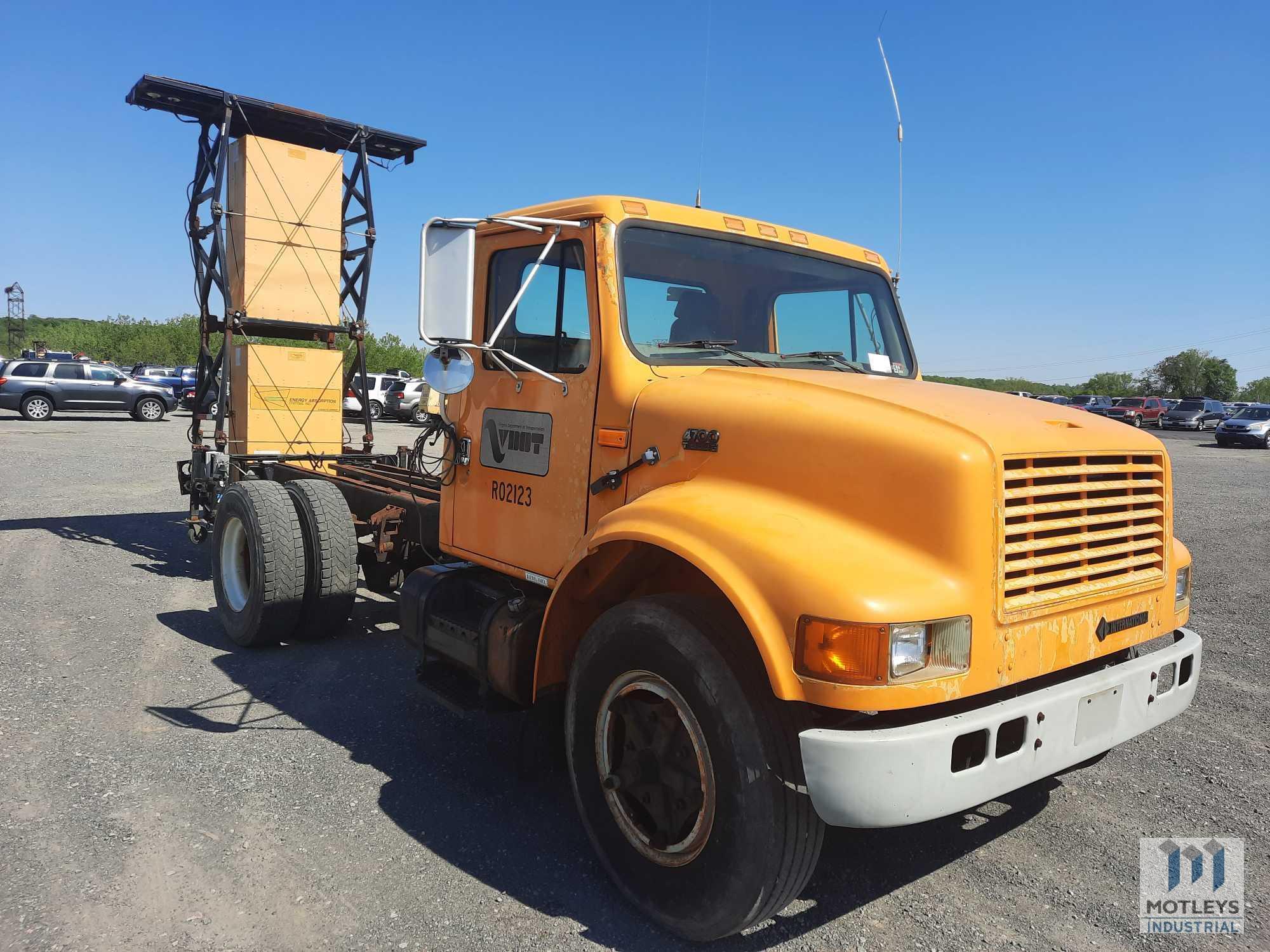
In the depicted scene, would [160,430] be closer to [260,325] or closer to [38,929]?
[260,325]

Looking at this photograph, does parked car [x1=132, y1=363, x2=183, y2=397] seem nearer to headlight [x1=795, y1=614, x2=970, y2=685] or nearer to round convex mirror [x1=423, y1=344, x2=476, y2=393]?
round convex mirror [x1=423, y1=344, x2=476, y2=393]

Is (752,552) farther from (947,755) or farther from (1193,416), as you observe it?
(1193,416)

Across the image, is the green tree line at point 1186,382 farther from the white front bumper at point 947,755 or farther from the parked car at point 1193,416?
the white front bumper at point 947,755

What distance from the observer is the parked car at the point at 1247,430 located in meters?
32.1

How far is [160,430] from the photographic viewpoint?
84.7 feet

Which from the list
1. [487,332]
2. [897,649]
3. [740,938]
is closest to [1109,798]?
[740,938]

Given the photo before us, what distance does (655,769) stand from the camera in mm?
2926

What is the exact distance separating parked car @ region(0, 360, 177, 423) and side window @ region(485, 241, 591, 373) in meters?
29.9

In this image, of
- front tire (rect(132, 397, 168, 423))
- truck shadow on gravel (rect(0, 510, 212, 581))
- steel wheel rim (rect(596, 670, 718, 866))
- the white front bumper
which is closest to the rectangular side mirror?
steel wheel rim (rect(596, 670, 718, 866))

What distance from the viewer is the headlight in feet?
7.61

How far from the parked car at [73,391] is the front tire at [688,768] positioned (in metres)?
30.9

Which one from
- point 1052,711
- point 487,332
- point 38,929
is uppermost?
point 487,332

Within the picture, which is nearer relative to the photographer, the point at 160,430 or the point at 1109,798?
the point at 1109,798

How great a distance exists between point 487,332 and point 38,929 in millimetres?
2752
